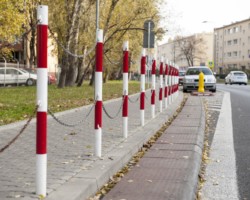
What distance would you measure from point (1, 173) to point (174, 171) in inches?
81.0

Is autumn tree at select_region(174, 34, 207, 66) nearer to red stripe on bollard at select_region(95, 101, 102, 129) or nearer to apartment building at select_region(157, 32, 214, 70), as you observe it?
apartment building at select_region(157, 32, 214, 70)

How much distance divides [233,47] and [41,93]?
102846mm

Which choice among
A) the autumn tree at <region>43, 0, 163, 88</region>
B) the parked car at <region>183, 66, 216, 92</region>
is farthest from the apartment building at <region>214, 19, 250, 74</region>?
the parked car at <region>183, 66, 216, 92</region>

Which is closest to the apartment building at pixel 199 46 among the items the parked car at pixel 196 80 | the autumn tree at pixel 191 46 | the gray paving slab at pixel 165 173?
the autumn tree at pixel 191 46

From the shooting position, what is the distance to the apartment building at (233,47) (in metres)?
94.6

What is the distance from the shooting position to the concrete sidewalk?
4.13m

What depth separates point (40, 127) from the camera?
3.89 m

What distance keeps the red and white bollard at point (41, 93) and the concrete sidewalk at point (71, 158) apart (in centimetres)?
19

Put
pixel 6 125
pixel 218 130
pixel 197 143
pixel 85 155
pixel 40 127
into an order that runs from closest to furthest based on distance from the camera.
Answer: pixel 40 127 → pixel 85 155 → pixel 197 143 → pixel 6 125 → pixel 218 130

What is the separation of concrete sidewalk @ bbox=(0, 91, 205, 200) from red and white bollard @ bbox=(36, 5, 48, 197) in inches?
7.3

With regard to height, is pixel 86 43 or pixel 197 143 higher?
pixel 86 43

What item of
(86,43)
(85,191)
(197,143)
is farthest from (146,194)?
(86,43)

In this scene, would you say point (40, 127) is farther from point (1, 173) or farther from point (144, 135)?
point (144, 135)

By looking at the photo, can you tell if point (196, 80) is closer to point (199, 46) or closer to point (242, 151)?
point (242, 151)
